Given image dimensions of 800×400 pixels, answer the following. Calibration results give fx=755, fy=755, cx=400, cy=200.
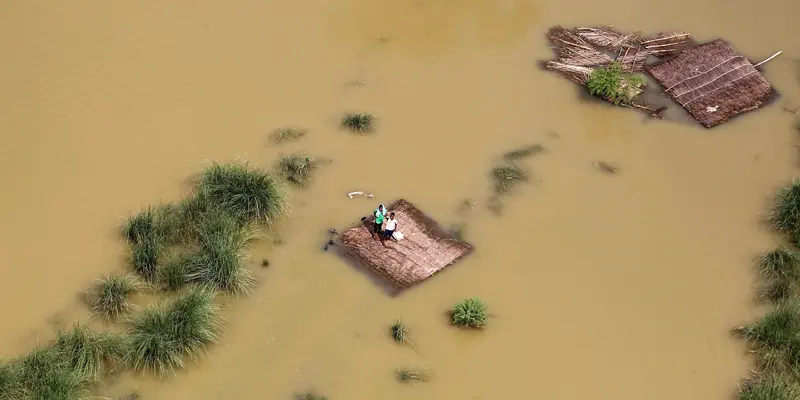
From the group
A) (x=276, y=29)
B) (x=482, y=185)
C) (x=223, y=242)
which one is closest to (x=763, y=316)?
(x=482, y=185)

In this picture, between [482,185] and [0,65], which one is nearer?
[482,185]

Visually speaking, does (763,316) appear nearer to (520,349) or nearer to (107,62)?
(520,349)

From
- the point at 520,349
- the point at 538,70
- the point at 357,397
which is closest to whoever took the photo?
the point at 357,397

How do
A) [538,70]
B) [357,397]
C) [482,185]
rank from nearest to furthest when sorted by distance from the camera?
[357,397]
[482,185]
[538,70]

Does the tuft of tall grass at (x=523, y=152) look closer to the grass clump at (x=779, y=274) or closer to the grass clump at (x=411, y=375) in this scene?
the grass clump at (x=779, y=274)

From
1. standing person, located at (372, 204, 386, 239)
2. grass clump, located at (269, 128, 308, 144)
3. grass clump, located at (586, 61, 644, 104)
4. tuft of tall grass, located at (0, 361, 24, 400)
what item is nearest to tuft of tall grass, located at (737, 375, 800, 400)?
standing person, located at (372, 204, 386, 239)

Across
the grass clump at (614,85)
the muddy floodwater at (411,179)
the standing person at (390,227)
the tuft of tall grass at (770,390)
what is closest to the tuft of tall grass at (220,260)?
the muddy floodwater at (411,179)

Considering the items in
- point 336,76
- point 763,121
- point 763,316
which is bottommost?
point 763,316
